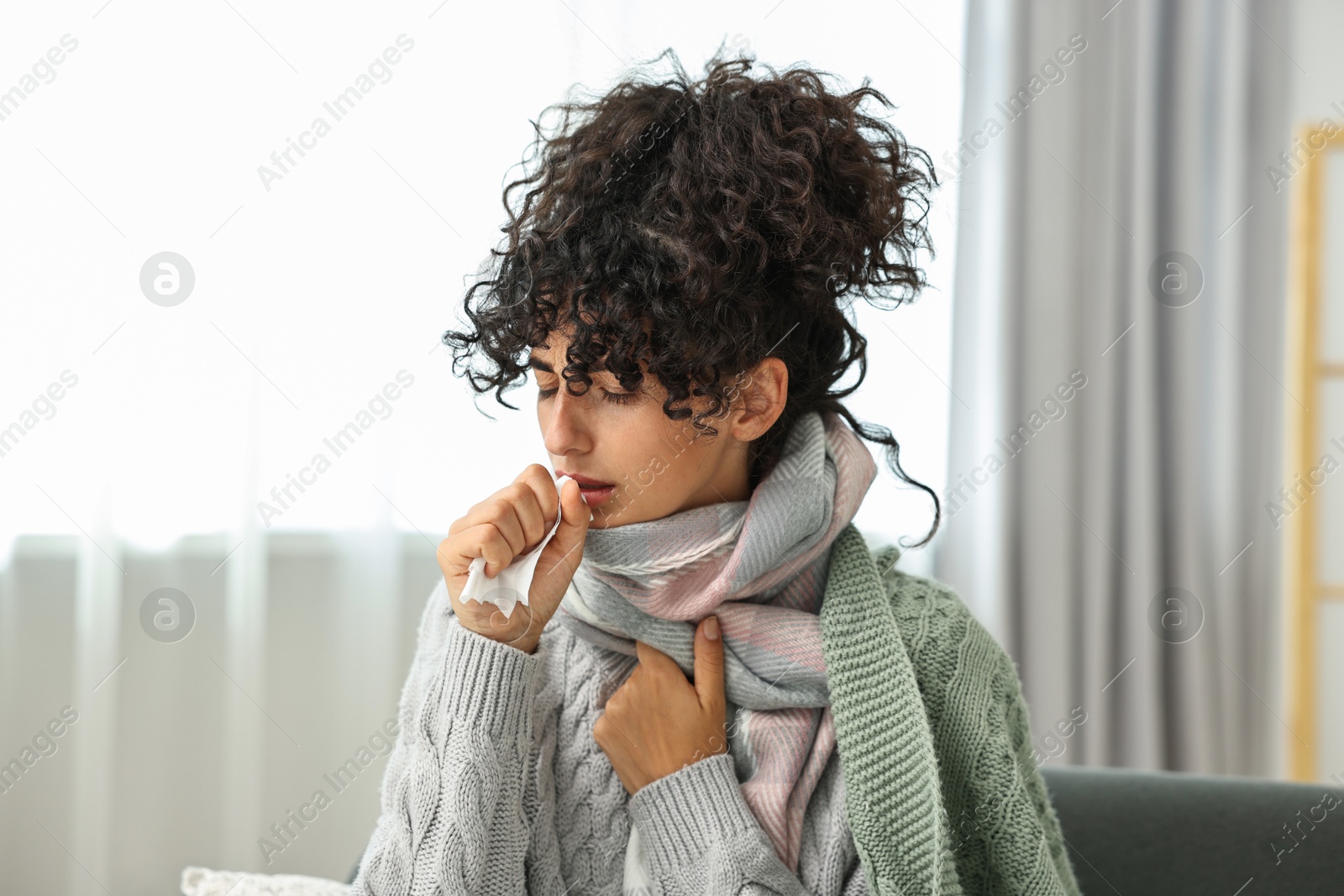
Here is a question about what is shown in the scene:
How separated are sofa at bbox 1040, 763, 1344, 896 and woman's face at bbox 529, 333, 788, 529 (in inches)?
31.0

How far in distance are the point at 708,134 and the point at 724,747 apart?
2.30ft

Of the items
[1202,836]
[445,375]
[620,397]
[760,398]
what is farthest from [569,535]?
[445,375]

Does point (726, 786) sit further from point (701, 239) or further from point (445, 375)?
point (445, 375)

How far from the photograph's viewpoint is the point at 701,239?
0.98m

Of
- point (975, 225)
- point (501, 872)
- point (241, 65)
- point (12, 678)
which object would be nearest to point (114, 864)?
point (12, 678)

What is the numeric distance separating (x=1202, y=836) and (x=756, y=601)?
74 centimetres

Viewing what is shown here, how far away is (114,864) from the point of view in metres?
1.95

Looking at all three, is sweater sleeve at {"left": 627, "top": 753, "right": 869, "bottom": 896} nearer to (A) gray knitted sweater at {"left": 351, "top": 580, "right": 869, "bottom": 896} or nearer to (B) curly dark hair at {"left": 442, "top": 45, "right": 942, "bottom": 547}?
(A) gray knitted sweater at {"left": 351, "top": 580, "right": 869, "bottom": 896}

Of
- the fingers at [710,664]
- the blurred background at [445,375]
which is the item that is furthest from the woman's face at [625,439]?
the blurred background at [445,375]

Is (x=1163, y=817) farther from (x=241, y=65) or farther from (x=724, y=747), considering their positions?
(x=241, y=65)

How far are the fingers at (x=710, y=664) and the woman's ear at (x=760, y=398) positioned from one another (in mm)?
229

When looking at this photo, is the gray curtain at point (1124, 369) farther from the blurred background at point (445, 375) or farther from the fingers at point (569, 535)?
the fingers at point (569, 535)

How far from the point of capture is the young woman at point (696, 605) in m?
0.98

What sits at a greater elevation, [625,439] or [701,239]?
[701,239]
